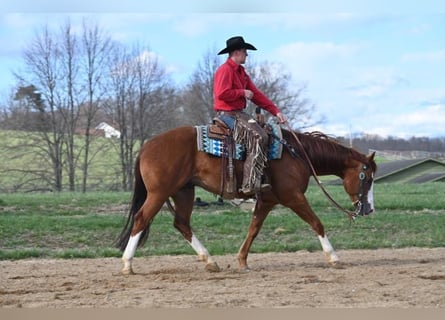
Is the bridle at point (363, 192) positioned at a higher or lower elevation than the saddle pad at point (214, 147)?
lower

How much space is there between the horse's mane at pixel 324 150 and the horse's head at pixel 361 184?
0.22ft

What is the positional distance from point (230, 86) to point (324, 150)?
1619mm

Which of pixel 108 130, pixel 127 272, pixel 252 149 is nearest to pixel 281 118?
pixel 252 149

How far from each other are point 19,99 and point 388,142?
17289mm

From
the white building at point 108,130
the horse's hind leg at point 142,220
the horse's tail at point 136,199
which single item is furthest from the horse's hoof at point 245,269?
the white building at point 108,130

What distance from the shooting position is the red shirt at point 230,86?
740cm

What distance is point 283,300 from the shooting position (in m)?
5.51

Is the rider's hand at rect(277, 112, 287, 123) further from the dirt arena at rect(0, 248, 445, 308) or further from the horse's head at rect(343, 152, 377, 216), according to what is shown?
the dirt arena at rect(0, 248, 445, 308)

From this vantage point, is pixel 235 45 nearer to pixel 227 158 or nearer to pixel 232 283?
pixel 227 158

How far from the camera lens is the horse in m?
7.38

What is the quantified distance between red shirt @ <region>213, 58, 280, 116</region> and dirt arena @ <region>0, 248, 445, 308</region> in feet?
6.66

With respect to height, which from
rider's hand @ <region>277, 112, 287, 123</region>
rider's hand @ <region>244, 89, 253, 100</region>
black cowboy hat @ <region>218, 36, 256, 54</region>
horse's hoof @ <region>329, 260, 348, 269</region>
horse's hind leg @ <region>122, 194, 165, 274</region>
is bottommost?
horse's hoof @ <region>329, 260, 348, 269</region>

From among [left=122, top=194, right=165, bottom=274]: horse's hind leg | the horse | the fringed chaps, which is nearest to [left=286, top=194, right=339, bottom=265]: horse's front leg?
the horse

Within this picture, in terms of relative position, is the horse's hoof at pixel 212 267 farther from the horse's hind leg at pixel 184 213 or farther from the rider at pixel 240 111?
the rider at pixel 240 111
